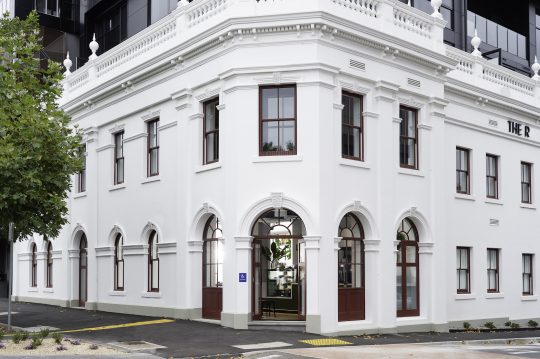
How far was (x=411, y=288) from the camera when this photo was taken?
23.5m

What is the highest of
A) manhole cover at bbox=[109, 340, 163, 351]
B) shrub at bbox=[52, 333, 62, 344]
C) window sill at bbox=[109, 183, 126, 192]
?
window sill at bbox=[109, 183, 126, 192]

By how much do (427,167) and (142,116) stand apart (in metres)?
9.41

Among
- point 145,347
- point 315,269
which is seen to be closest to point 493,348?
point 315,269

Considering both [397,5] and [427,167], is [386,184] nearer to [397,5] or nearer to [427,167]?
[427,167]

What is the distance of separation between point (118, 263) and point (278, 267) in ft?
24.2

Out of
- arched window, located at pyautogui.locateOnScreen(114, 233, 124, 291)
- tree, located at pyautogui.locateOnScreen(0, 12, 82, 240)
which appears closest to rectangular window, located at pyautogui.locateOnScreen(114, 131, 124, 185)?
arched window, located at pyautogui.locateOnScreen(114, 233, 124, 291)

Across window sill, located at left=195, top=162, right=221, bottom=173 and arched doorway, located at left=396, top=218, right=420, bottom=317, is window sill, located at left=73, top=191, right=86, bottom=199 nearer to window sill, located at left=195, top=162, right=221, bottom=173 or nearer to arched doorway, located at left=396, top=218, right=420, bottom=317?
window sill, located at left=195, top=162, right=221, bottom=173

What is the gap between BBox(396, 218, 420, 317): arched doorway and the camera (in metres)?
23.1

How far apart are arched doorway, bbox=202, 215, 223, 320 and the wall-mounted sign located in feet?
42.9

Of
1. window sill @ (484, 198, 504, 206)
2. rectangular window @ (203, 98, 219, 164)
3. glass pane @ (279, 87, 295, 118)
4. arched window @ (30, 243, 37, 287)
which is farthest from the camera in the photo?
arched window @ (30, 243, 37, 287)

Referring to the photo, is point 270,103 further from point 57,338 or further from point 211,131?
point 57,338

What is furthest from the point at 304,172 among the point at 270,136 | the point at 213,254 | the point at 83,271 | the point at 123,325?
the point at 83,271

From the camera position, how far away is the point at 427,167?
24.0 metres

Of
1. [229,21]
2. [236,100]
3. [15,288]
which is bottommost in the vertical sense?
[15,288]
